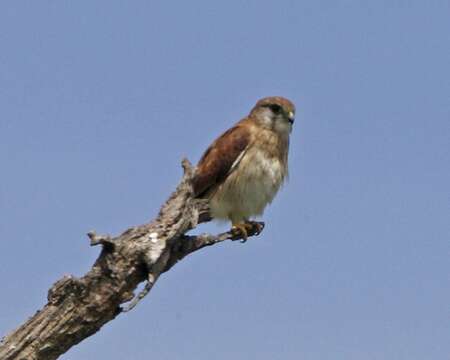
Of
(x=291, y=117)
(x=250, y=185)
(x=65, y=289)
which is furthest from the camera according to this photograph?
(x=291, y=117)

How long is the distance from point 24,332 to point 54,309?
214 mm

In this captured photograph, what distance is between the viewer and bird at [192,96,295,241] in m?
8.70

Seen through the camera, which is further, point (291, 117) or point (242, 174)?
point (291, 117)

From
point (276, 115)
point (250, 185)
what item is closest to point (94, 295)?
point (250, 185)

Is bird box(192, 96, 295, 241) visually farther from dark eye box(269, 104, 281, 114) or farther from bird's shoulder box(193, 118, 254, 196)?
dark eye box(269, 104, 281, 114)

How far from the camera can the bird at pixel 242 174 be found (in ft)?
28.6

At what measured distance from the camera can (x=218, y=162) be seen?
28.8 feet

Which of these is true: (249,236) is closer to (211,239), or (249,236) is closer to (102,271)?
(211,239)

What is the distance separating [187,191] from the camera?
19.7ft

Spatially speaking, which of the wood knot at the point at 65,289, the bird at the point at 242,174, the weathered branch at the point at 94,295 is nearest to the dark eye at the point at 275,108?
the bird at the point at 242,174

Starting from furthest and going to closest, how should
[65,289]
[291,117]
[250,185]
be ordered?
[291,117]
[250,185]
[65,289]

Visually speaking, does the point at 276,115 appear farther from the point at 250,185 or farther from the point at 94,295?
the point at 94,295

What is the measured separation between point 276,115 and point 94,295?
3.98 metres

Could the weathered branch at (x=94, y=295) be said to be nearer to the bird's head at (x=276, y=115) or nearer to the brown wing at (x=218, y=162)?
the brown wing at (x=218, y=162)
